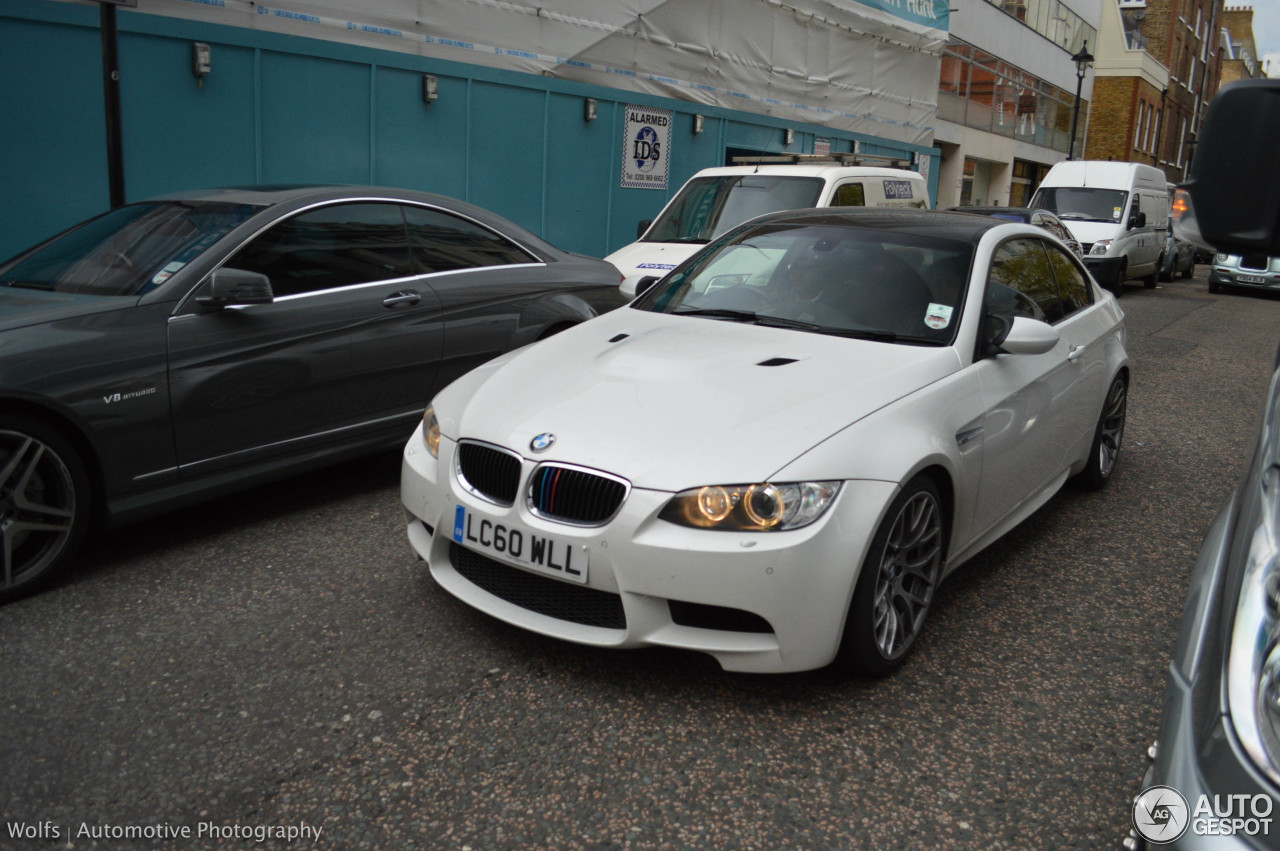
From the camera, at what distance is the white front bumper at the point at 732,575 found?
2.91 meters

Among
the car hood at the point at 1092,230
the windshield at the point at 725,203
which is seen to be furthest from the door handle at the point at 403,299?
the car hood at the point at 1092,230

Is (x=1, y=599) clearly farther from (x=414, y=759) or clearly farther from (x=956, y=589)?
(x=956, y=589)

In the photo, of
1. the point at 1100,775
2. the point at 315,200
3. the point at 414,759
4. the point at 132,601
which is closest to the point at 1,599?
the point at 132,601

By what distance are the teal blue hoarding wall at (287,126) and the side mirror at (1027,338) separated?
7876 millimetres

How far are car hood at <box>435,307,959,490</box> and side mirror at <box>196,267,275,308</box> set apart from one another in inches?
41.8

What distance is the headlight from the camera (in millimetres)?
3703

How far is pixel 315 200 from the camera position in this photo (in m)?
4.98

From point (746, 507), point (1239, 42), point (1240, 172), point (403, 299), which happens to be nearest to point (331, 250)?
point (403, 299)

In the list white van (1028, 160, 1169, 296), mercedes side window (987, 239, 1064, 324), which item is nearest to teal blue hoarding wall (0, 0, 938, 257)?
mercedes side window (987, 239, 1064, 324)

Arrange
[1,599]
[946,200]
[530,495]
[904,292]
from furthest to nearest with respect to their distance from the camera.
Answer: [946,200] → [904,292] → [1,599] → [530,495]

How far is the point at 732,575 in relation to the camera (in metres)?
2.90

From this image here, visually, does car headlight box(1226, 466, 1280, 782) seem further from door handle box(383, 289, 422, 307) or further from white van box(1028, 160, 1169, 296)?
white van box(1028, 160, 1169, 296)

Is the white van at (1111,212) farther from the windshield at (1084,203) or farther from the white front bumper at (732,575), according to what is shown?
the white front bumper at (732,575)

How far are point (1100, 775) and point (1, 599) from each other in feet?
12.0
